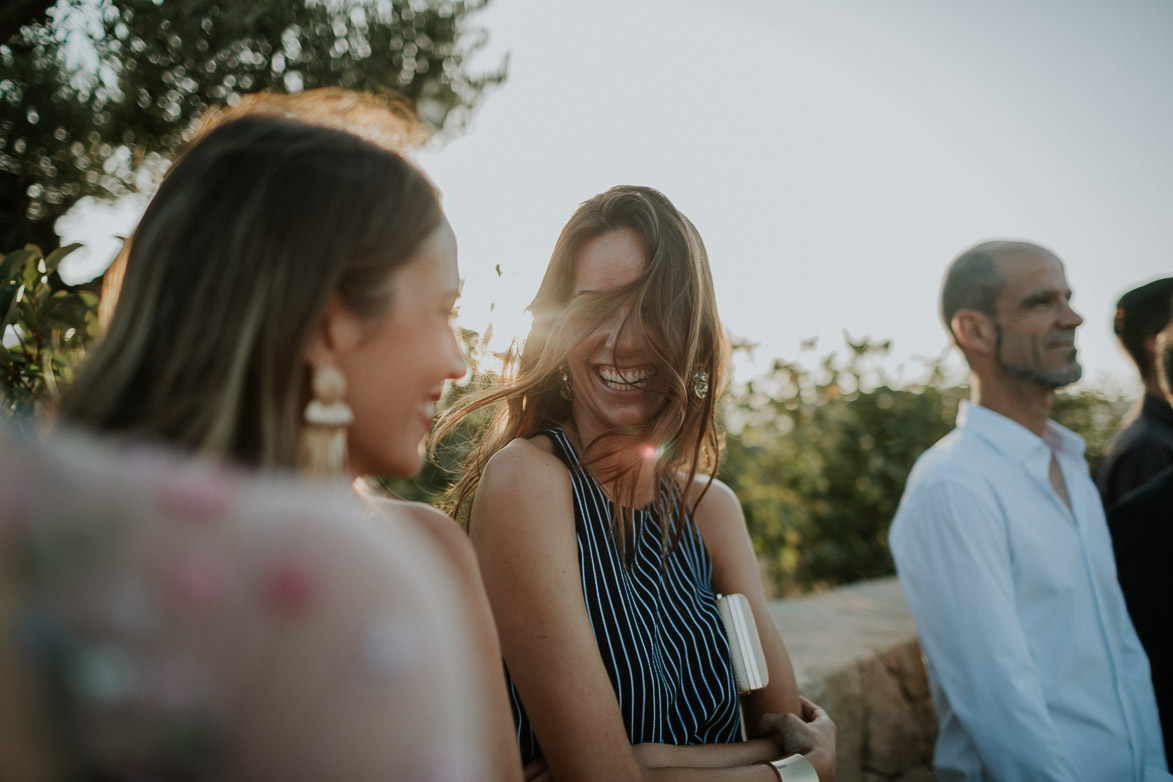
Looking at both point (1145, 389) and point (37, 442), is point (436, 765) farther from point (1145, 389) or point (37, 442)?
point (1145, 389)

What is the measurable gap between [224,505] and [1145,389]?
4608 mm

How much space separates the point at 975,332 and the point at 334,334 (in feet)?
10.7

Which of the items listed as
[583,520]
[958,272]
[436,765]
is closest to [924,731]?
[958,272]

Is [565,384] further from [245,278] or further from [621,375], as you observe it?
[245,278]

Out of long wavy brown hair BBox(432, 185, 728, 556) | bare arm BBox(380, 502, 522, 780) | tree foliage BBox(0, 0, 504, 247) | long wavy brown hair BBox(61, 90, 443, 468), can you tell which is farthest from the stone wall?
tree foliage BBox(0, 0, 504, 247)

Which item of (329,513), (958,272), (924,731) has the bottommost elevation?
(924,731)

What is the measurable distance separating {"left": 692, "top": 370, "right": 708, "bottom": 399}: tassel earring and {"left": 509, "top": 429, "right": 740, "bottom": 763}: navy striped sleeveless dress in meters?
0.44

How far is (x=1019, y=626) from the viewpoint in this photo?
2668mm

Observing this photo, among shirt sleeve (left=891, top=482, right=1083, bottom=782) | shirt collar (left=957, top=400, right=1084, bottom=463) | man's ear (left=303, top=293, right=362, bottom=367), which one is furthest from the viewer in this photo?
shirt collar (left=957, top=400, right=1084, bottom=463)

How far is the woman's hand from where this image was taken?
1887mm

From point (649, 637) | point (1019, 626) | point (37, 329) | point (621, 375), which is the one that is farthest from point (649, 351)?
point (1019, 626)

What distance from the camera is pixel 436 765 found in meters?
0.73

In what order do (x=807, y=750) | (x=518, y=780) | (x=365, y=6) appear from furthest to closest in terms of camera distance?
(x=365, y=6), (x=807, y=750), (x=518, y=780)

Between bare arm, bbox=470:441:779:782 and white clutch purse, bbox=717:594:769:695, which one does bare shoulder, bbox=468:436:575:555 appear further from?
white clutch purse, bbox=717:594:769:695
